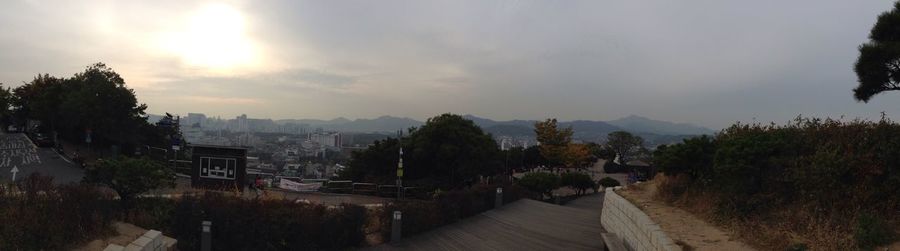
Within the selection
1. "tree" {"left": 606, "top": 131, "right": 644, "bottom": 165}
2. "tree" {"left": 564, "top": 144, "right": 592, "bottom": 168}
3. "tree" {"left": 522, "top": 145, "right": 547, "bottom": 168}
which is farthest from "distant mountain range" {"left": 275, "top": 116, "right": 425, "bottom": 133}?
"tree" {"left": 564, "top": 144, "right": 592, "bottom": 168}

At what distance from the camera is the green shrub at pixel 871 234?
5.79 meters

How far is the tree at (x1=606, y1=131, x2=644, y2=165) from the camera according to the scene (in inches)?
2847

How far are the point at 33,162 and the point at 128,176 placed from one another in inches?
811

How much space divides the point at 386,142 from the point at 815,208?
87.3 feet

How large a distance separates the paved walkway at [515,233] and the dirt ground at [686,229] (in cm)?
161

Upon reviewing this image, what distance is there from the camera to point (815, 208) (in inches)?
281

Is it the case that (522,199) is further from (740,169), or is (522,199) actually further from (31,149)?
(31,149)

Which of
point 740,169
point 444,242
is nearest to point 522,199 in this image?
point 444,242

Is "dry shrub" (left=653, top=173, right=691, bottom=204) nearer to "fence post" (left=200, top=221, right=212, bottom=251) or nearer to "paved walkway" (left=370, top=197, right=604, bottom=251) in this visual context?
"paved walkway" (left=370, top=197, right=604, bottom=251)

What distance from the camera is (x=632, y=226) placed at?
991cm

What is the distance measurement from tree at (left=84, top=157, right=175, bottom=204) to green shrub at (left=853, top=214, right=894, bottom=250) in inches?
448

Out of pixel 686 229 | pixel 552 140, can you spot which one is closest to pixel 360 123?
pixel 552 140

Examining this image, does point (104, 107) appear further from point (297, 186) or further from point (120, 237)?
point (120, 237)

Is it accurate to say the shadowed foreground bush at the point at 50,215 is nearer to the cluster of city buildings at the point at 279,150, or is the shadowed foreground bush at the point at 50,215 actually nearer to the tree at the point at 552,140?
the cluster of city buildings at the point at 279,150
